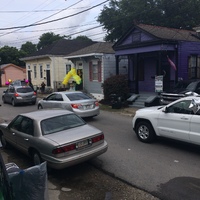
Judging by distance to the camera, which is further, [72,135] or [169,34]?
[169,34]

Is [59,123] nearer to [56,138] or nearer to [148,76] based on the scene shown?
[56,138]

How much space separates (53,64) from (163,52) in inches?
568

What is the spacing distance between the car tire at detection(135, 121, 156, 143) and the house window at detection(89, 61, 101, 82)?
13988 millimetres

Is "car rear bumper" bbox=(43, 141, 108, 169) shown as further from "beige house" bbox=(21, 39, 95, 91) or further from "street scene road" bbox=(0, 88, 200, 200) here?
"beige house" bbox=(21, 39, 95, 91)

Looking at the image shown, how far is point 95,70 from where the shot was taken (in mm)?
22812

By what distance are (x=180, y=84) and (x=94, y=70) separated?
31.5ft

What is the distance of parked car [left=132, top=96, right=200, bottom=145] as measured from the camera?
6.95 m

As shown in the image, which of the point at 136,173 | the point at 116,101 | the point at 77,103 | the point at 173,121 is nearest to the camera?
the point at 136,173

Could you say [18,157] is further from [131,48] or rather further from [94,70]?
[94,70]

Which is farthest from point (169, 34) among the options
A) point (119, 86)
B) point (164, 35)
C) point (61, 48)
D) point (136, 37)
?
point (61, 48)

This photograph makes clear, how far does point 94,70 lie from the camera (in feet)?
75.3

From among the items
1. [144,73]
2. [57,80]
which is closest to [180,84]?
[144,73]

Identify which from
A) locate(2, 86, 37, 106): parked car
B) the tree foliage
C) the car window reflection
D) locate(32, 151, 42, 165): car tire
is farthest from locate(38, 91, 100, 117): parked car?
the tree foliage

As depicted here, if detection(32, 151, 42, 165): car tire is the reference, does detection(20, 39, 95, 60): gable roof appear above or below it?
above
